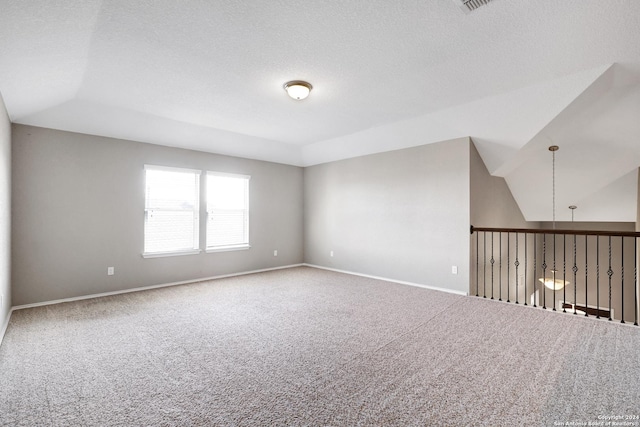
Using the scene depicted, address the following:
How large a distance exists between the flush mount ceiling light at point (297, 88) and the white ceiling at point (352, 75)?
99 mm

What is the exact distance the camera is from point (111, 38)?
7.79 feet

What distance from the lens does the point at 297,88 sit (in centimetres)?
326

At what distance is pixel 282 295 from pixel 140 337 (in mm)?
1923

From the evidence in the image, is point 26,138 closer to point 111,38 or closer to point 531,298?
point 111,38

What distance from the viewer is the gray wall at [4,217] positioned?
3.00 metres

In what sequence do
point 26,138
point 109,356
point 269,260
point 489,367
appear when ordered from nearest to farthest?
point 489,367
point 109,356
point 26,138
point 269,260

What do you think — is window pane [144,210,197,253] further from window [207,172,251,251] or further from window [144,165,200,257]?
window [207,172,251,251]

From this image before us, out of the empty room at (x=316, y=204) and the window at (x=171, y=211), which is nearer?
the empty room at (x=316, y=204)

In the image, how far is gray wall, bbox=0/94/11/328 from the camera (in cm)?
300

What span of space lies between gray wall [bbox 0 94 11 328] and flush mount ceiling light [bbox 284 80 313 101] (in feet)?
9.41

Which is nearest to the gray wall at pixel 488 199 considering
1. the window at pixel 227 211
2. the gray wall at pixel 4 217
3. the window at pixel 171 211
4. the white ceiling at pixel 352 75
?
the white ceiling at pixel 352 75

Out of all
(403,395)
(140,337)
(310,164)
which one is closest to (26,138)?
(140,337)

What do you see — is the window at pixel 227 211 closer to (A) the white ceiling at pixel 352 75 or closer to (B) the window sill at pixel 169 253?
(B) the window sill at pixel 169 253

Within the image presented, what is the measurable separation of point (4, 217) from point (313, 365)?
3.55m
